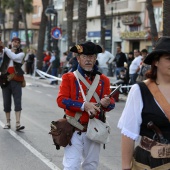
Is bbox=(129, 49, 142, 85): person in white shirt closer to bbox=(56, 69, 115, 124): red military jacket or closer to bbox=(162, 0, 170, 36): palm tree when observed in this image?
bbox=(162, 0, 170, 36): palm tree

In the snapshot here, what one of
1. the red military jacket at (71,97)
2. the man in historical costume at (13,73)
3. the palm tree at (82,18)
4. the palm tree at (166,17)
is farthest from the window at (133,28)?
the red military jacket at (71,97)

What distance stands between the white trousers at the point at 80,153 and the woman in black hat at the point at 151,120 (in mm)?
1664

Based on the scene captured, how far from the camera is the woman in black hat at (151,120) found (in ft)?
12.5

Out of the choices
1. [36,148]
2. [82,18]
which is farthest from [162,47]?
[82,18]

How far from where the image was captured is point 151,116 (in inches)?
152

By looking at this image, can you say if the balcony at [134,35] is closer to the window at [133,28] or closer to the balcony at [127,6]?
the window at [133,28]

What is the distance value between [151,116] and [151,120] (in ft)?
0.09

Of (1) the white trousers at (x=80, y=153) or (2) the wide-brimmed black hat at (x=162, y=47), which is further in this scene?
(1) the white trousers at (x=80, y=153)

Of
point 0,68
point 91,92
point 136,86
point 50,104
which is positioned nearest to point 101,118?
point 91,92

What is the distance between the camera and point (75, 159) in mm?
5555

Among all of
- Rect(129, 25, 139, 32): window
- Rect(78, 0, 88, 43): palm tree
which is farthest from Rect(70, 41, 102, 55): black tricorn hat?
Rect(129, 25, 139, 32): window

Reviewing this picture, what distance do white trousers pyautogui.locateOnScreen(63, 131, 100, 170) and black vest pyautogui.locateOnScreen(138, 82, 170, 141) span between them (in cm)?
173

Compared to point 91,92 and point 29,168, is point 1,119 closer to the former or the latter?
Result: point 29,168

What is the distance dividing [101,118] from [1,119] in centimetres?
731
